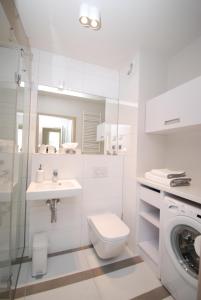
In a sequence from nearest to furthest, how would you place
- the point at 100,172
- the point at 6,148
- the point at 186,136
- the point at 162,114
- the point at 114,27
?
the point at 6,148, the point at 114,27, the point at 162,114, the point at 186,136, the point at 100,172

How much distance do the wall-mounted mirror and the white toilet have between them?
84 centimetres

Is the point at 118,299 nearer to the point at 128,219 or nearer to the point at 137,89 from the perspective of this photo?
the point at 128,219

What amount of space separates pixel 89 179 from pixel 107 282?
978mm

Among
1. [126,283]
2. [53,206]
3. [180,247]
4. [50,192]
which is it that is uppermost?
[50,192]

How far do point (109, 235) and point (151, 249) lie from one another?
0.59 meters

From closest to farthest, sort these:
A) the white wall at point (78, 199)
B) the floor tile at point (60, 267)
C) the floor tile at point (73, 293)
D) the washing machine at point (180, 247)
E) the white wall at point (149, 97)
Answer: the washing machine at point (180, 247)
the floor tile at point (73, 293)
the floor tile at point (60, 267)
the white wall at point (78, 199)
the white wall at point (149, 97)

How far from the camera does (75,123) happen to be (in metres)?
1.93

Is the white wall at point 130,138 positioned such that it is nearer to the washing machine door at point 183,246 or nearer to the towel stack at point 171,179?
the towel stack at point 171,179

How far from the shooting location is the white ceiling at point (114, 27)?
3.97ft

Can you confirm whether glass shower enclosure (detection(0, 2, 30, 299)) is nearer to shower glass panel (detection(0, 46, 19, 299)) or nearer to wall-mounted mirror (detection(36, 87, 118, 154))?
shower glass panel (detection(0, 46, 19, 299))

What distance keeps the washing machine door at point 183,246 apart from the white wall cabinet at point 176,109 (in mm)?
793

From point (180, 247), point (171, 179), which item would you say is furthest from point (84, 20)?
point (180, 247)

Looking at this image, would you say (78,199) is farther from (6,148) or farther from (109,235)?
(6,148)

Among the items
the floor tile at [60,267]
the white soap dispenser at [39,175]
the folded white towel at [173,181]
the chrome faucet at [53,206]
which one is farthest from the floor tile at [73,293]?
the folded white towel at [173,181]
